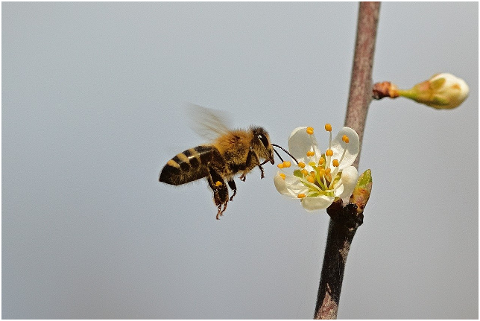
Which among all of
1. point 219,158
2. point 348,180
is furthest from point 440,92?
point 219,158

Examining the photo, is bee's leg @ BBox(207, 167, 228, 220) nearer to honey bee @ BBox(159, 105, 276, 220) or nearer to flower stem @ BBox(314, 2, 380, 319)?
honey bee @ BBox(159, 105, 276, 220)

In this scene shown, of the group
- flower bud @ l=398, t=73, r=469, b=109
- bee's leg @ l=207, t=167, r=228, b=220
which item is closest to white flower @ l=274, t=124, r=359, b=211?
bee's leg @ l=207, t=167, r=228, b=220

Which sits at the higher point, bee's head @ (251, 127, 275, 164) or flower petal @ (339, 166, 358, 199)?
bee's head @ (251, 127, 275, 164)

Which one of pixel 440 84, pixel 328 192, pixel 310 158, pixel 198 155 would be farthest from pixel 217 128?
pixel 440 84

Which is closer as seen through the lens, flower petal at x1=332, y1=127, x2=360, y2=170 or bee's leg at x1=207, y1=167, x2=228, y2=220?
flower petal at x1=332, y1=127, x2=360, y2=170

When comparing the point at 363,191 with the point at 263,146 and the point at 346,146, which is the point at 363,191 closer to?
the point at 346,146

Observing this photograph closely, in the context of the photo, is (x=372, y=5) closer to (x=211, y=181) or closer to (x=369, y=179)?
(x=369, y=179)

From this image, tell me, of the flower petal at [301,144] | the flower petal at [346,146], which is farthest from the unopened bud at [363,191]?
the flower petal at [301,144]
